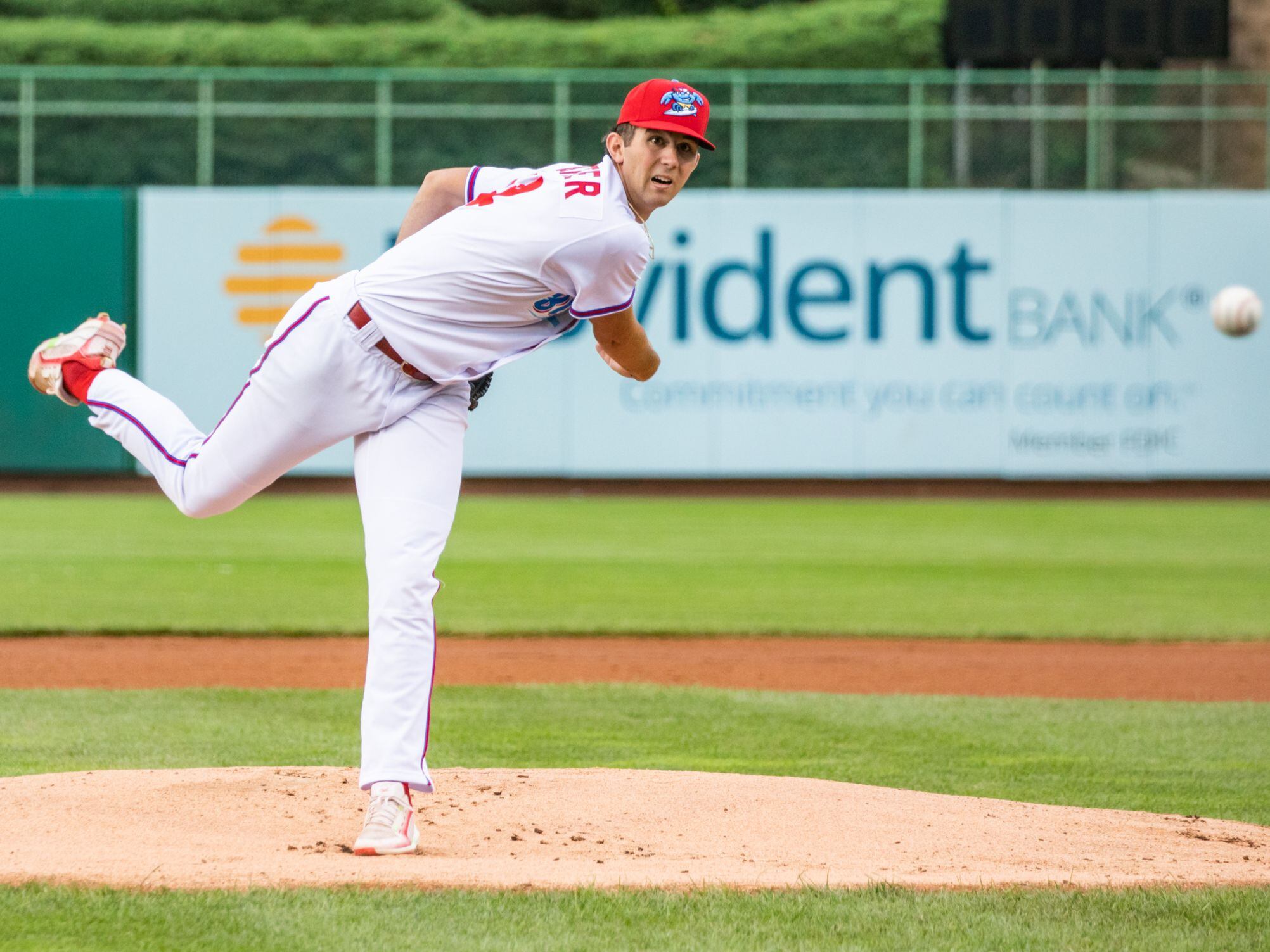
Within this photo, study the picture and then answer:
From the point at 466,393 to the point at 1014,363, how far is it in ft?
48.2

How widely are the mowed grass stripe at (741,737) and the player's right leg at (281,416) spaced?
1336 mm

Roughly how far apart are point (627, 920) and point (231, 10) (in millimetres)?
24741

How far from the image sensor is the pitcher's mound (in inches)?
134

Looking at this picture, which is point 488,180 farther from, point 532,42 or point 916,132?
point 532,42

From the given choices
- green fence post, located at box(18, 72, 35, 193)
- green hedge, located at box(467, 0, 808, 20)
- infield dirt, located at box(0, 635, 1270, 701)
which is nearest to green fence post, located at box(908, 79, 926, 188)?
green hedge, located at box(467, 0, 808, 20)

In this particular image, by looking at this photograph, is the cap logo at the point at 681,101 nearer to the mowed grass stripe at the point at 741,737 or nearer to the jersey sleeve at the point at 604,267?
the jersey sleeve at the point at 604,267

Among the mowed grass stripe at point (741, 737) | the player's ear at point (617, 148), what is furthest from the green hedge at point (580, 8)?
the player's ear at point (617, 148)

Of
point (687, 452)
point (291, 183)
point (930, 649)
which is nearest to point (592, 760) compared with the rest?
point (930, 649)

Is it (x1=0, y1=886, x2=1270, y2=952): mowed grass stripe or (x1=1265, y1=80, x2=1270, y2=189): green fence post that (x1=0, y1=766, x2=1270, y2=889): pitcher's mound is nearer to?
(x1=0, y1=886, x2=1270, y2=952): mowed grass stripe

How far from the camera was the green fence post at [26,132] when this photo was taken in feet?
62.8

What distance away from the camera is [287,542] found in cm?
1310

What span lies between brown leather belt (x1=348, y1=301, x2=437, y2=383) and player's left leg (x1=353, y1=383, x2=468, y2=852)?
0.30ft

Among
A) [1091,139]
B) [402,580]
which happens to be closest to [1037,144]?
[1091,139]

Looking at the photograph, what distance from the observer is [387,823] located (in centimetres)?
353
